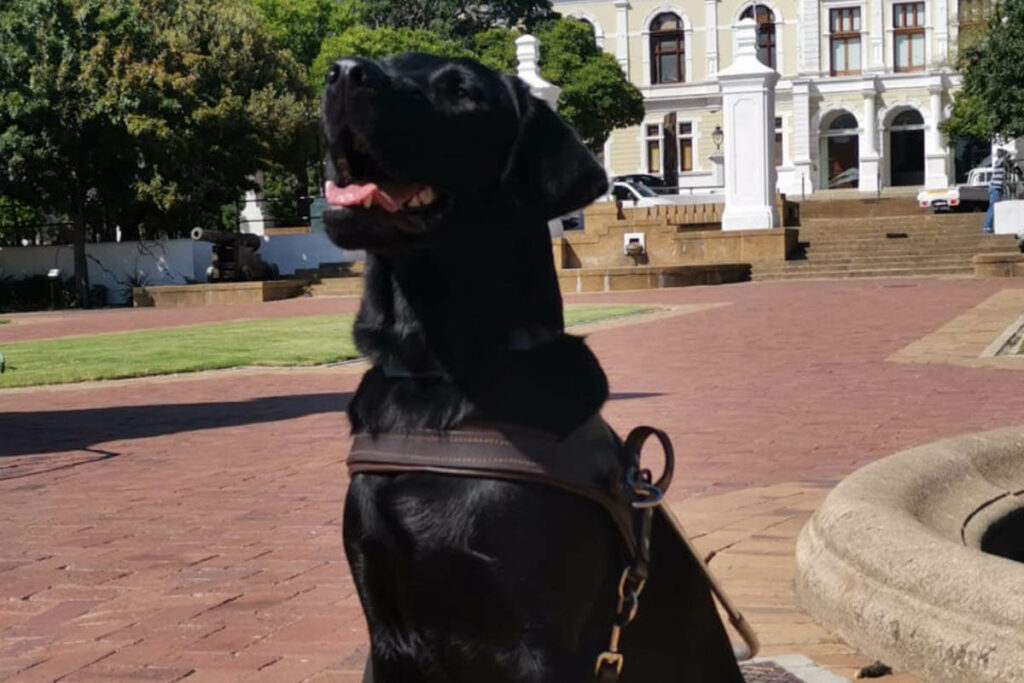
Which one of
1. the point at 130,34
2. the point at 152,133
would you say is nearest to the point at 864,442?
the point at 152,133

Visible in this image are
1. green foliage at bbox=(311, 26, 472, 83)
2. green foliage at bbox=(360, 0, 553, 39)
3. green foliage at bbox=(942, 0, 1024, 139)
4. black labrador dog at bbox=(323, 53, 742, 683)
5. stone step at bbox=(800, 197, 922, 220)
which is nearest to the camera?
black labrador dog at bbox=(323, 53, 742, 683)

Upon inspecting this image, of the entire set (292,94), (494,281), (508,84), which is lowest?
(494,281)

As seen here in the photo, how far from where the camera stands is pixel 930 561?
12.8ft

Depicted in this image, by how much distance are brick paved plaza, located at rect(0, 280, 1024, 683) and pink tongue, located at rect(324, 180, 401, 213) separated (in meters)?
1.94

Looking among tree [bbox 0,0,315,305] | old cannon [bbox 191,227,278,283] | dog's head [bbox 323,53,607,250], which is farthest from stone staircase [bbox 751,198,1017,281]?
dog's head [bbox 323,53,607,250]

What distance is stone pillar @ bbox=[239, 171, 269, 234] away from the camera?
42594mm

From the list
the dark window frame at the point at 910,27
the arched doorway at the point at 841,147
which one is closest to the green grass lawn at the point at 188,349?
the arched doorway at the point at 841,147

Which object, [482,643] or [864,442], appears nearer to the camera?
[482,643]

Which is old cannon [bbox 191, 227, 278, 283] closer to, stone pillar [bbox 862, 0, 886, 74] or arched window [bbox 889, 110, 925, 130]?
arched window [bbox 889, 110, 925, 130]

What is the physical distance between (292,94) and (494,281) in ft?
125

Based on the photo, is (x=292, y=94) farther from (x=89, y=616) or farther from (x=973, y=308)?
(x=89, y=616)

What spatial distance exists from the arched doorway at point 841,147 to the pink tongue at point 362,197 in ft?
215

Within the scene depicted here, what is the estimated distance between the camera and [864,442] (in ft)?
27.6

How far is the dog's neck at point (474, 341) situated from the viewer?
8.49 ft
